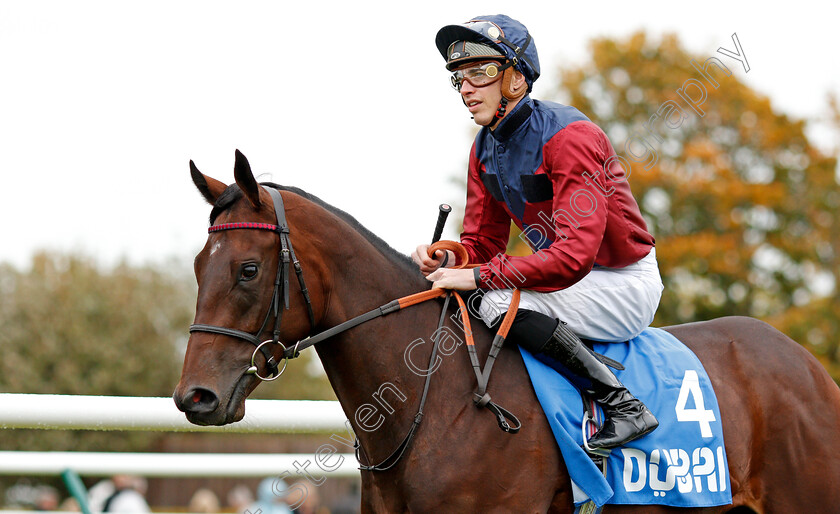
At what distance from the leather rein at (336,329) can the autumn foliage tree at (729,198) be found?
59.2ft

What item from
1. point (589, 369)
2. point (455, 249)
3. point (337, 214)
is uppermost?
point (337, 214)

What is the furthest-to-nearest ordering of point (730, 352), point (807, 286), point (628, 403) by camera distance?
point (807, 286), point (730, 352), point (628, 403)

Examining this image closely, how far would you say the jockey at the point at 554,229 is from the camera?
3.41 meters

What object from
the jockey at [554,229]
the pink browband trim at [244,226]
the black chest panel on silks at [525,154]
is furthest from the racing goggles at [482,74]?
the pink browband trim at [244,226]

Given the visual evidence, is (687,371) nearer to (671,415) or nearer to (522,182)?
(671,415)

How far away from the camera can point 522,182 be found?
12.4 ft

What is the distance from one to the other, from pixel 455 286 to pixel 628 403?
91 centimetres

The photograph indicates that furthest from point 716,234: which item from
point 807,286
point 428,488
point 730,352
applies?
point 428,488

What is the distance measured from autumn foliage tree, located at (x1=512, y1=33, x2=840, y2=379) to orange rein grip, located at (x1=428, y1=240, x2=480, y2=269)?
1755cm

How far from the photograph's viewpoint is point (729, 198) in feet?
71.5

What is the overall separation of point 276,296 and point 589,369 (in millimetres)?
1377

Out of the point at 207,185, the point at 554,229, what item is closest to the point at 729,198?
the point at 554,229

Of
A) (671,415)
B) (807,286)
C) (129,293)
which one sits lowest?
(129,293)

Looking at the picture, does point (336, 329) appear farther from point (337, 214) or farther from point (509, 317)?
point (509, 317)
